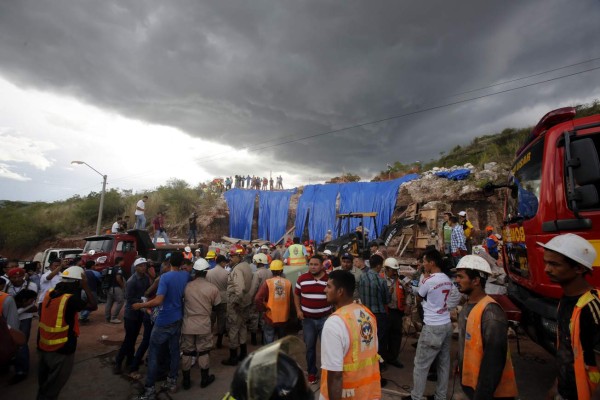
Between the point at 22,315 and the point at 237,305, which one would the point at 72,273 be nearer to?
the point at 22,315

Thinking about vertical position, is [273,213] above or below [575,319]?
above

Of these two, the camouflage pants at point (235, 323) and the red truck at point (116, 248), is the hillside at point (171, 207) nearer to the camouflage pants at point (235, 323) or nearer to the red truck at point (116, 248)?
the red truck at point (116, 248)

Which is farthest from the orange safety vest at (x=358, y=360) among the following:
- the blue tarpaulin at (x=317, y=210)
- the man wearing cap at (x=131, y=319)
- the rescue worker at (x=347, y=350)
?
the blue tarpaulin at (x=317, y=210)

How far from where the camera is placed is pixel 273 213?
20.9 meters

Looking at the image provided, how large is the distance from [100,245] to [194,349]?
8.60 meters

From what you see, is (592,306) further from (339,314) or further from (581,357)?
(339,314)

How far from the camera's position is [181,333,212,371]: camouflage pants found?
4.30 meters

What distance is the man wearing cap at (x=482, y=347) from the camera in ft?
6.82

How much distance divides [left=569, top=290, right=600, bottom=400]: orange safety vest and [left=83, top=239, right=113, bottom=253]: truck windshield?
12105mm

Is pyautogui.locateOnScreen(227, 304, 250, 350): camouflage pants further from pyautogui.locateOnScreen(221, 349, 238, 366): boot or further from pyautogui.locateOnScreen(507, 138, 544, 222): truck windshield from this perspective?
pyautogui.locateOnScreen(507, 138, 544, 222): truck windshield

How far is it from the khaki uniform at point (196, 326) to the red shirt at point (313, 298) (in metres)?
1.42

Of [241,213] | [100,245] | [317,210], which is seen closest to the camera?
[100,245]

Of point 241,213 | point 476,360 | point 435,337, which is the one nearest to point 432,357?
point 435,337

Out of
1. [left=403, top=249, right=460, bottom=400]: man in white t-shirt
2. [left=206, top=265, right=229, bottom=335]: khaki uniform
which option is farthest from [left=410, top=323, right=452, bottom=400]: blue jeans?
[left=206, top=265, right=229, bottom=335]: khaki uniform
